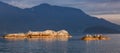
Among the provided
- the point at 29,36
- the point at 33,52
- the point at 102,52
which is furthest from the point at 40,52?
the point at 29,36

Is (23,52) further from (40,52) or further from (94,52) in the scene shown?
(94,52)

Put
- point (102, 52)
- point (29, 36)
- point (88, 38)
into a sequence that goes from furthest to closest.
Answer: point (29, 36) < point (88, 38) < point (102, 52)

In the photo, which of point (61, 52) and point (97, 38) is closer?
point (61, 52)

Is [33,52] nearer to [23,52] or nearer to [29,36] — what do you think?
[23,52]

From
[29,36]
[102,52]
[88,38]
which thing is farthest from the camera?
[29,36]

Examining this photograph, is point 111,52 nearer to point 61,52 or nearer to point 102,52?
point 102,52

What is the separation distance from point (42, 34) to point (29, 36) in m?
8.54

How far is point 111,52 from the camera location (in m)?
74.2

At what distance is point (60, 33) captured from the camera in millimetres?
195125

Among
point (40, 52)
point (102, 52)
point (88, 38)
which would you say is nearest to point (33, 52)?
point (40, 52)

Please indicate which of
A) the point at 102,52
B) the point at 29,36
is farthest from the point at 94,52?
the point at 29,36

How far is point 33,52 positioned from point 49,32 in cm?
11296

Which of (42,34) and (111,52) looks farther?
(42,34)

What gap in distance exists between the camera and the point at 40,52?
74.8m
